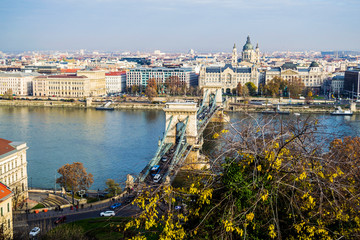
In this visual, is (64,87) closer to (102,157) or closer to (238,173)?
(102,157)

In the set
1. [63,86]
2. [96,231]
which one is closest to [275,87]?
[63,86]

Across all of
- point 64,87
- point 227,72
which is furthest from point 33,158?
point 227,72

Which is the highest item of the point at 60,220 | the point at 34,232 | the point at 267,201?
the point at 267,201

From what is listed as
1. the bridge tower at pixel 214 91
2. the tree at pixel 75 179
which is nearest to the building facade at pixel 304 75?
the bridge tower at pixel 214 91

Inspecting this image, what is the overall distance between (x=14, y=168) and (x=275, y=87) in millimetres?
22732

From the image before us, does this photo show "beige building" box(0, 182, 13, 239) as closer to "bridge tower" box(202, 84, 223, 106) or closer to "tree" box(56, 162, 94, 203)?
"tree" box(56, 162, 94, 203)

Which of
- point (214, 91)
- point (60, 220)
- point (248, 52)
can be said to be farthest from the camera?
point (248, 52)

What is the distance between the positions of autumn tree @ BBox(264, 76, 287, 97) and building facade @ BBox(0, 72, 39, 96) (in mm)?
16222

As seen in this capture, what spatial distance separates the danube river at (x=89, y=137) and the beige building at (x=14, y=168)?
4.88 ft

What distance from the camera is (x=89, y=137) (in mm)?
15484

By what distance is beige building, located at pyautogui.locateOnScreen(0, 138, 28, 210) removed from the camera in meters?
Answer: 7.69

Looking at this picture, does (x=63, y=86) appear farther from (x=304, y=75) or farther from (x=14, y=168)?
(x=14, y=168)

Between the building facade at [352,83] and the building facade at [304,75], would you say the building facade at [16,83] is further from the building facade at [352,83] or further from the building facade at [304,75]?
the building facade at [352,83]

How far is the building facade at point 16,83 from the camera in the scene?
3089 cm
